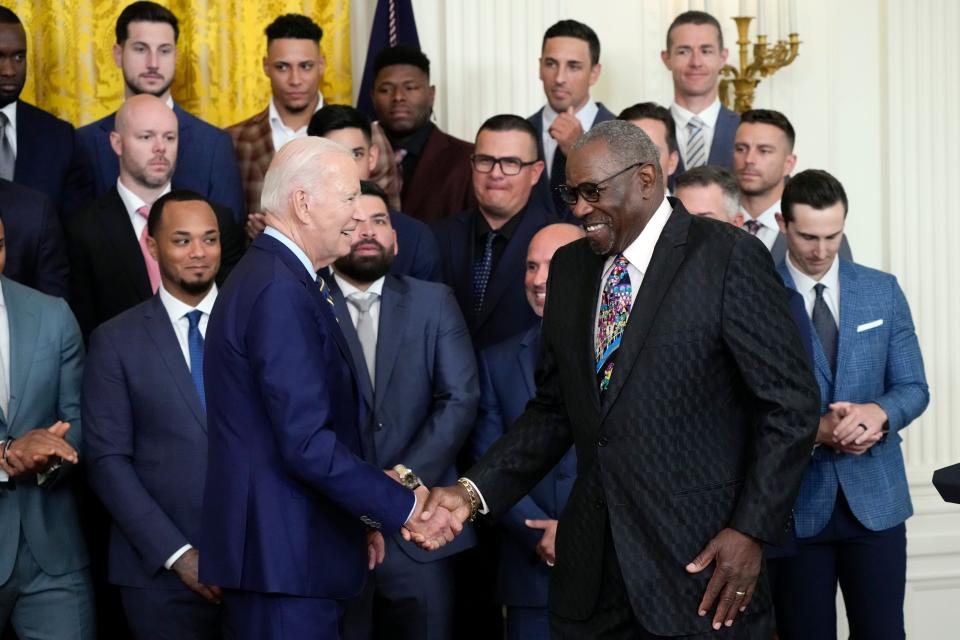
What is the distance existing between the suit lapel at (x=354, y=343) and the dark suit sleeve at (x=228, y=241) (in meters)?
0.51

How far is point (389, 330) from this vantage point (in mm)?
4520

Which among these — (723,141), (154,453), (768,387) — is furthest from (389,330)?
(723,141)

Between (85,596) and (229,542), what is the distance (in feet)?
4.27

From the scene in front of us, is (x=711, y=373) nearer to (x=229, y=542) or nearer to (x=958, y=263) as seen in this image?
(x=229, y=542)

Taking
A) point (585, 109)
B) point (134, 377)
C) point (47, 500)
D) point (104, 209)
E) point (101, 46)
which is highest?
point (101, 46)

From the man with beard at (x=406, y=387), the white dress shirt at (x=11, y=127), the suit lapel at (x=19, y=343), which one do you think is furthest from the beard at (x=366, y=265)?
the white dress shirt at (x=11, y=127)

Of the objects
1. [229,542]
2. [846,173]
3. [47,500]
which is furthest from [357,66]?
[229,542]

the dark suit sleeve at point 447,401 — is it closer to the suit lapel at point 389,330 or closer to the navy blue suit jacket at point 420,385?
the navy blue suit jacket at point 420,385

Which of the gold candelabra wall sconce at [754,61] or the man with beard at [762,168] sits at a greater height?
the gold candelabra wall sconce at [754,61]

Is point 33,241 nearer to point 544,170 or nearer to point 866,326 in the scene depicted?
point 544,170

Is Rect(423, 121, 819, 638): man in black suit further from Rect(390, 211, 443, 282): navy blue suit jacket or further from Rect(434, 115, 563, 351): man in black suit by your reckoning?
Rect(390, 211, 443, 282): navy blue suit jacket

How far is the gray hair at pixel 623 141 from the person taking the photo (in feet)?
10.0

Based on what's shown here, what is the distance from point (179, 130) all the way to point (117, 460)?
167 cm

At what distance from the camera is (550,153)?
18.7 ft
